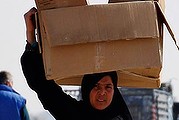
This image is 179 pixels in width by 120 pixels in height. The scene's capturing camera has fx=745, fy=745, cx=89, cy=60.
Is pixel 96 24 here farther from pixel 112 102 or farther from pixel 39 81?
pixel 112 102

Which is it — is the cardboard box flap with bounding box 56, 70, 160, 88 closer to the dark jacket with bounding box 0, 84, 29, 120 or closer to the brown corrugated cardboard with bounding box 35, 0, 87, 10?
the brown corrugated cardboard with bounding box 35, 0, 87, 10

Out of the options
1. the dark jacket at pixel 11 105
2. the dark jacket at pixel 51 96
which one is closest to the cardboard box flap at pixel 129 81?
the dark jacket at pixel 51 96

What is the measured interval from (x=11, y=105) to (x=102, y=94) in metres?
2.25

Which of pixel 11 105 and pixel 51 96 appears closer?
pixel 51 96

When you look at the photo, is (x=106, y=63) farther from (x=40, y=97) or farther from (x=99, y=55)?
(x=40, y=97)

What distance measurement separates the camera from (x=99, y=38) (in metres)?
4.20

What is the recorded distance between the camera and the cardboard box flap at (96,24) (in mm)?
4180

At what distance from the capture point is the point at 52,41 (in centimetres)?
418

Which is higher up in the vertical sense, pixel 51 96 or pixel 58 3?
pixel 58 3

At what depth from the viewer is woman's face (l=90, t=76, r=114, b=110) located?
14.8 ft

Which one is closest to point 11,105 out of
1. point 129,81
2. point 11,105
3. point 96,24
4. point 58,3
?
point 11,105

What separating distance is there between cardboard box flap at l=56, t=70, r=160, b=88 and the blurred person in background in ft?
5.88

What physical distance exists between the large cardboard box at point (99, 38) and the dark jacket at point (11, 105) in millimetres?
2411

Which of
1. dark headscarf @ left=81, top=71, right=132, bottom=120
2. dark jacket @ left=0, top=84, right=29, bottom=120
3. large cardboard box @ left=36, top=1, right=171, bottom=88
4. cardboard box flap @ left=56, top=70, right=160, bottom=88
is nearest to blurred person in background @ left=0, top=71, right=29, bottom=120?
dark jacket @ left=0, top=84, right=29, bottom=120
